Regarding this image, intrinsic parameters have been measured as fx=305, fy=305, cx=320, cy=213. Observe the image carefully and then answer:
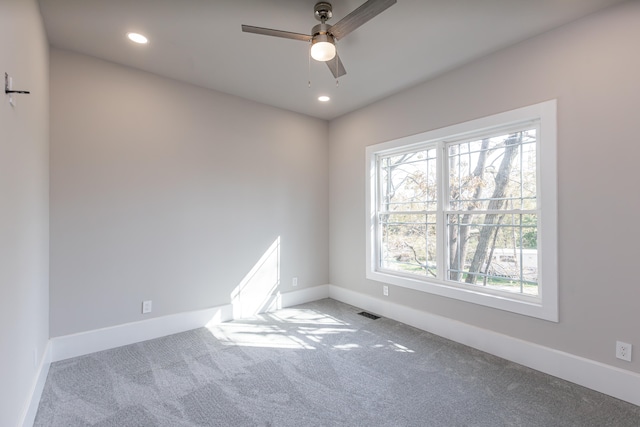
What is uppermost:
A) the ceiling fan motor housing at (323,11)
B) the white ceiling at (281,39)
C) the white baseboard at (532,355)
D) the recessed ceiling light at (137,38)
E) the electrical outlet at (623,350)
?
the recessed ceiling light at (137,38)

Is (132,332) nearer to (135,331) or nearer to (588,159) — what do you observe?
(135,331)

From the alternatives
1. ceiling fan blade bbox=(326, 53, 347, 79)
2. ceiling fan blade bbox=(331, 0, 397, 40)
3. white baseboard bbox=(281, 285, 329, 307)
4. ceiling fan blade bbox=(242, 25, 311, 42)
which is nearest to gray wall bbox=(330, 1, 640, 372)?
ceiling fan blade bbox=(326, 53, 347, 79)

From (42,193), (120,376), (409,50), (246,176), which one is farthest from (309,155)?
(120,376)

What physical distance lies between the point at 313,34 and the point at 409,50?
111 centimetres

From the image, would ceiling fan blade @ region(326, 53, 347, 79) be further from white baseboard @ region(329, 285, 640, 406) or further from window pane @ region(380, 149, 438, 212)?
white baseboard @ region(329, 285, 640, 406)

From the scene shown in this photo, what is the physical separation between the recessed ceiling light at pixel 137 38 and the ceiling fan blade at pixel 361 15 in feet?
5.44

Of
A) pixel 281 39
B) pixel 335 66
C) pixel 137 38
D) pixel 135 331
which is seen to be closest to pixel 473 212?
pixel 335 66

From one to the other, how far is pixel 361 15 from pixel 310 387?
257cm

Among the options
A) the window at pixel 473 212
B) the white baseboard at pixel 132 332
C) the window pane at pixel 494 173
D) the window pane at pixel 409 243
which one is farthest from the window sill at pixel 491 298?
the white baseboard at pixel 132 332

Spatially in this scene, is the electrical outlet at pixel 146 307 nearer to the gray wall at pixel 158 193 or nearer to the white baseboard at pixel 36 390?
the gray wall at pixel 158 193

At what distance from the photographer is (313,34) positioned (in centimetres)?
206

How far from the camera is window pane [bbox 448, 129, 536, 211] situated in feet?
8.95

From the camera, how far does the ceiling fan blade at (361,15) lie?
1717 mm

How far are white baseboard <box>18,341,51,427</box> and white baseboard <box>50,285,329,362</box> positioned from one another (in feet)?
0.49
